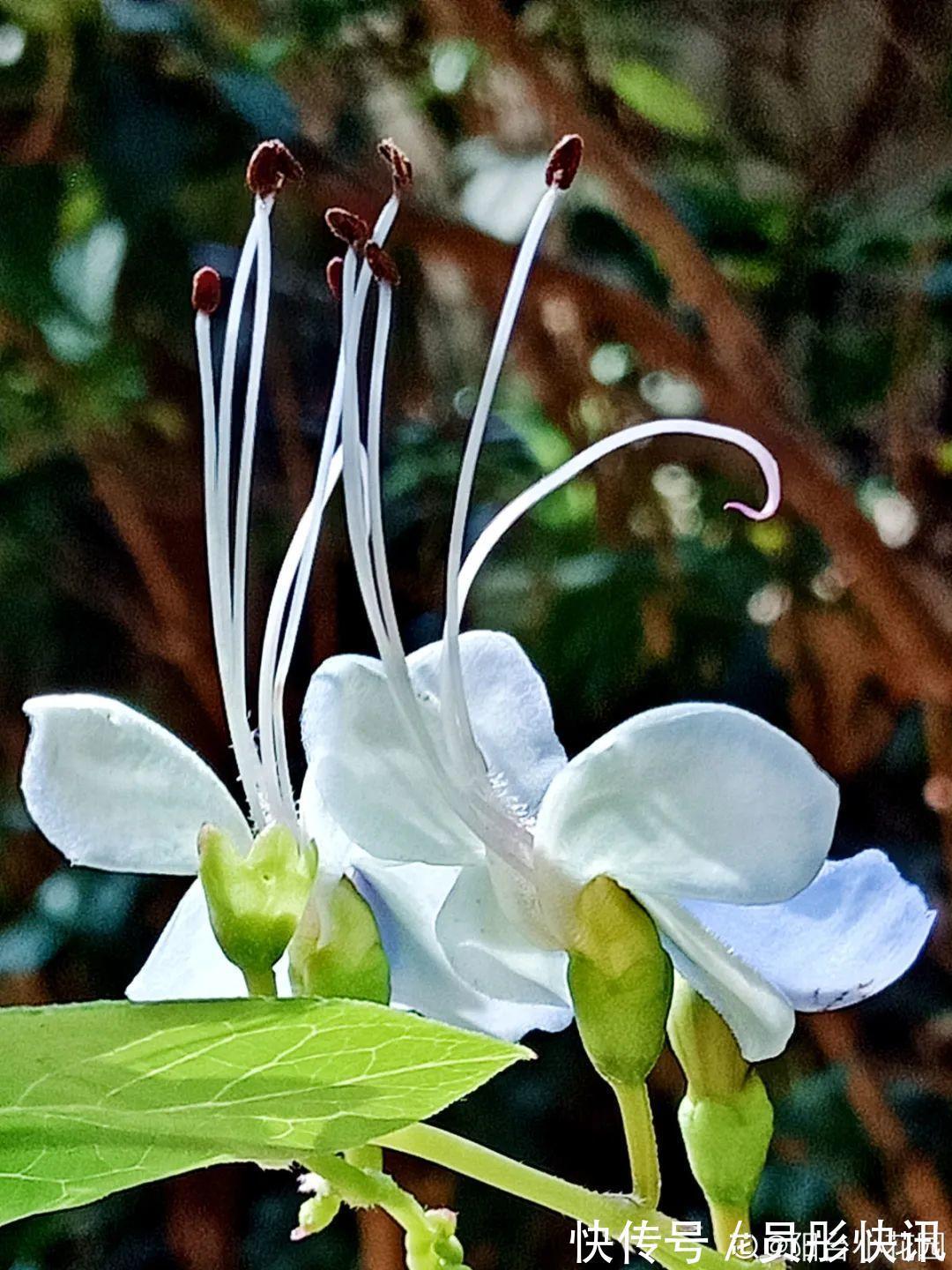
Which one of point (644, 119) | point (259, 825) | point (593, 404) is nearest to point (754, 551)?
point (593, 404)

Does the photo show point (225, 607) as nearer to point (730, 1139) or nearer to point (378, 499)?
point (378, 499)

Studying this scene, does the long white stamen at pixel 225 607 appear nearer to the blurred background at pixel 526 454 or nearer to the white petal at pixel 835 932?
the white petal at pixel 835 932

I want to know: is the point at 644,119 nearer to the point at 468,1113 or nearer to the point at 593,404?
the point at 593,404

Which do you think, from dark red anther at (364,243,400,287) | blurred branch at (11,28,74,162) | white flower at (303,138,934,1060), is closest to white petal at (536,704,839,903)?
white flower at (303,138,934,1060)

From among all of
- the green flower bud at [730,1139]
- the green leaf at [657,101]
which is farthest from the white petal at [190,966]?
the green leaf at [657,101]

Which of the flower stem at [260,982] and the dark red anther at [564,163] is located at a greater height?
the dark red anther at [564,163]

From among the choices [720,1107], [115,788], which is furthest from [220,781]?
[720,1107]

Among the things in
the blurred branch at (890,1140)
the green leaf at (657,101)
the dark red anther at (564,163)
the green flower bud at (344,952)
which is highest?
the dark red anther at (564,163)
